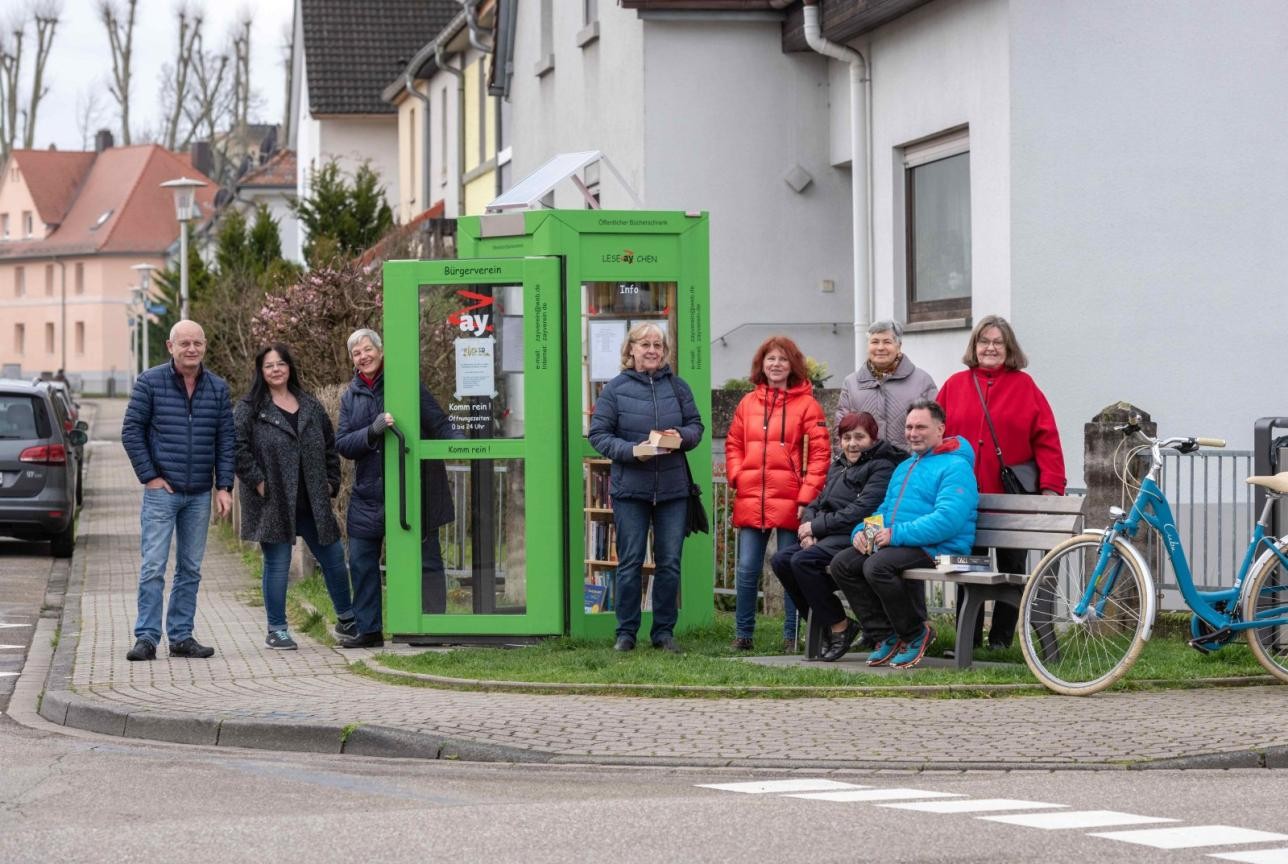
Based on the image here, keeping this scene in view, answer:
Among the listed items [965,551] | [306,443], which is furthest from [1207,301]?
[306,443]

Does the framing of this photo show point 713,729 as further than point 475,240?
No

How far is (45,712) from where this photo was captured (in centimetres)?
1049

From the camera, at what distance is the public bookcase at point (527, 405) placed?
11.7 meters

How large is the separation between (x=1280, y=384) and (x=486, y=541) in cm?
613

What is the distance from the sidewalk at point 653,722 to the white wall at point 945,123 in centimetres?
510

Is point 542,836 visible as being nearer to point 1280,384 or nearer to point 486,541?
point 486,541

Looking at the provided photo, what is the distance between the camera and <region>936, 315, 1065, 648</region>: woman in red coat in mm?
11008

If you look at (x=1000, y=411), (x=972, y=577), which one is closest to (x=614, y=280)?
(x=1000, y=411)

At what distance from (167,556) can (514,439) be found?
7.38 feet

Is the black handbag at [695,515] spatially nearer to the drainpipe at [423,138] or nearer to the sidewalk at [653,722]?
the sidewalk at [653,722]

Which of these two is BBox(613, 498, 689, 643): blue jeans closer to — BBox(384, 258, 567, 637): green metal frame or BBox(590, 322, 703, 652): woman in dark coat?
BBox(590, 322, 703, 652): woman in dark coat

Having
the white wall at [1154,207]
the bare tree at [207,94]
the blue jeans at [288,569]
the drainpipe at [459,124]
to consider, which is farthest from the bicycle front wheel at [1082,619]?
the bare tree at [207,94]

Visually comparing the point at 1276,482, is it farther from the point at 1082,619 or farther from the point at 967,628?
the point at 967,628

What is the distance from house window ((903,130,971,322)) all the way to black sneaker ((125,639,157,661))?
6.58 metres
